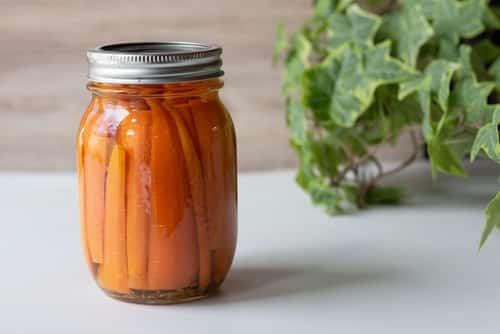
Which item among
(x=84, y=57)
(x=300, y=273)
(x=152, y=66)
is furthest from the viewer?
(x=84, y=57)

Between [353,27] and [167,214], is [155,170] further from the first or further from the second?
[353,27]

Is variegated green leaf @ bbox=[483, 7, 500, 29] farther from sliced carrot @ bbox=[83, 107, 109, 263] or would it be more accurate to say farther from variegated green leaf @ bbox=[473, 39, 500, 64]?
sliced carrot @ bbox=[83, 107, 109, 263]

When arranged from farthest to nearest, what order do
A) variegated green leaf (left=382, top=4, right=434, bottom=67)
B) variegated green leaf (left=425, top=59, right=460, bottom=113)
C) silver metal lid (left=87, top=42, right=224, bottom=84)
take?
variegated green leaf (left=382, top=4, right=434, bottom=67) → variegated green leaf (left=425, top=59, right=460, bottom=113) → silver metal lid (left=87, top=42, right=224, bottom=84)

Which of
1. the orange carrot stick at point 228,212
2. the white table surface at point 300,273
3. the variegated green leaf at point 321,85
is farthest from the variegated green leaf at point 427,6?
the orange carrot stick at point 228,212

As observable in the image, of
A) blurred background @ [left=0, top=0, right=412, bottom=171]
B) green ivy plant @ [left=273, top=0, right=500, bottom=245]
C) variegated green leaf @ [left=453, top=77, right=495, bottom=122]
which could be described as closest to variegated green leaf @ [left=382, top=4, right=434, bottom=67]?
green ivy plant @ [left=273, top=0, right=500, bottom=245]

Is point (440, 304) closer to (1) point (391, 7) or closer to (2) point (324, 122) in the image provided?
(2) point (324, 122)

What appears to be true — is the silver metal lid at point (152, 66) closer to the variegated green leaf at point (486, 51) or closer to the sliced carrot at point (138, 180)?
the sliced carrot at point (138, 180)

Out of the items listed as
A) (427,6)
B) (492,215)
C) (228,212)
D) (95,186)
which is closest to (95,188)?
(95,186)
